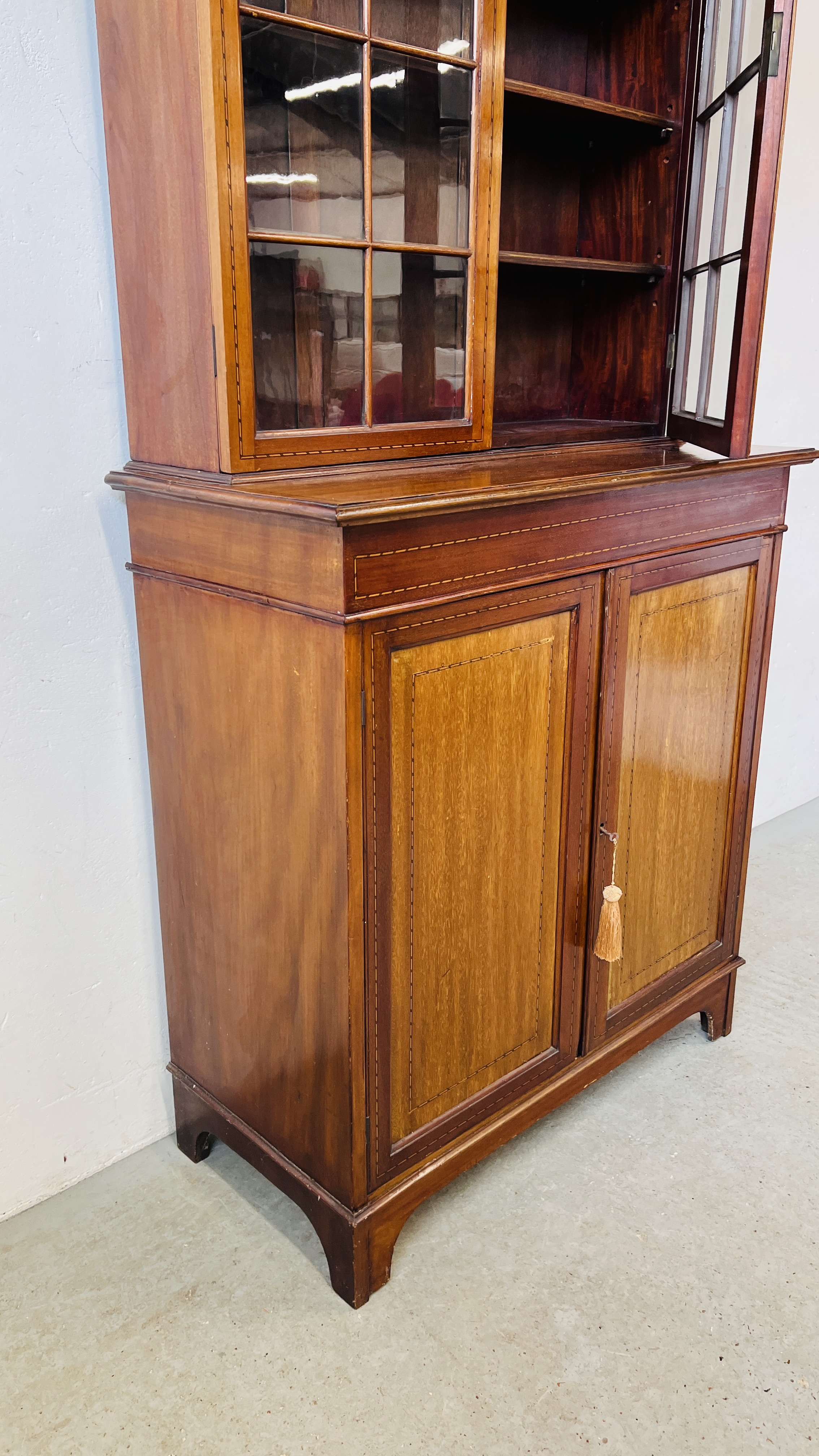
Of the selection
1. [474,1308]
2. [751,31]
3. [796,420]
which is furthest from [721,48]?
[474,1308]

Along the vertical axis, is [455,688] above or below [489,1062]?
above

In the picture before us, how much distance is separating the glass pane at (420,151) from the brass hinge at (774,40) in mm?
436

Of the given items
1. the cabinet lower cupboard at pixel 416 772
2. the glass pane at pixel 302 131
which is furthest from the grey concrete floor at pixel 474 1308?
the glass pane at pixel 302 131

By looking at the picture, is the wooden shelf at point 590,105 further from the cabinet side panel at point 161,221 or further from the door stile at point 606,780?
the door stile at point 606,780

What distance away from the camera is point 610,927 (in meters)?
1.83

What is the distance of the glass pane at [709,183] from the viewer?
73.9 inches

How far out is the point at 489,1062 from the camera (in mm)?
1765

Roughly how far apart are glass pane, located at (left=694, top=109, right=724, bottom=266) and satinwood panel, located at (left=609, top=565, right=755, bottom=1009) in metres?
0.60

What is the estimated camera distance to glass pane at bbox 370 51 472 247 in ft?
4.76

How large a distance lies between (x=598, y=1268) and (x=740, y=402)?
1432 mm

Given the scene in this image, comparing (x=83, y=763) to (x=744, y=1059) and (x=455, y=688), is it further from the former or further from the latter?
(x=744, y=1059)

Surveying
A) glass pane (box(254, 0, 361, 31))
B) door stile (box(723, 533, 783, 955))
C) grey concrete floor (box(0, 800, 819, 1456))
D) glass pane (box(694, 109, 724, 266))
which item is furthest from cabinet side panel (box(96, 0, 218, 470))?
grey concrete floor (box(0, 800, 819, 1456))

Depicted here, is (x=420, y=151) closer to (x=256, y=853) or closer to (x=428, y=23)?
(x=428, y=23)

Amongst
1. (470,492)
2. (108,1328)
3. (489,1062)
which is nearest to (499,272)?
→ (470,492)
